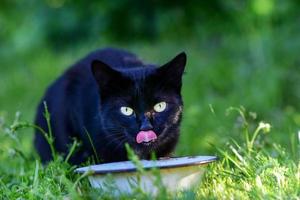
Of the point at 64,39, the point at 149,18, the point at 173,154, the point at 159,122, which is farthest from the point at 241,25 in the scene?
the point at 159,122

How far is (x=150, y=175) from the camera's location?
2.46 meters

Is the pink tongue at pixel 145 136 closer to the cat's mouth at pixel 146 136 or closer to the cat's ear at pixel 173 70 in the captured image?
the cat's mouth at pixel 146 136

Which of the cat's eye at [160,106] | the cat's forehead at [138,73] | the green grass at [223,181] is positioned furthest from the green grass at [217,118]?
the cat's forehead at [138,73]

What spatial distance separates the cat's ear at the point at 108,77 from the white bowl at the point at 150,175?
560 millimetres

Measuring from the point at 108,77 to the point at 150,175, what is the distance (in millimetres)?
811

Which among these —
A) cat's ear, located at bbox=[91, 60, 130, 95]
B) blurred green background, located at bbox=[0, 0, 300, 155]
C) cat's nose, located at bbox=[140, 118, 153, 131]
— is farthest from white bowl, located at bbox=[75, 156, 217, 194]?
blurred green background, located at bbox=[0, 0, 300, 155]

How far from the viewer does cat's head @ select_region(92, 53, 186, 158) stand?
9.96ft

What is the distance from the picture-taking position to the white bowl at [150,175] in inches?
98.5

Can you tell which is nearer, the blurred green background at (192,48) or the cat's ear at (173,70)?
the cat's ear at (173,70)

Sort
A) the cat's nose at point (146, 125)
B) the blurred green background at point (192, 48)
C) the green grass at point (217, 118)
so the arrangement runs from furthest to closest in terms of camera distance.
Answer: the blurred green background at point (192, 48) → the cat's nose at point (146, 125) → the green grass at point (217, 118)

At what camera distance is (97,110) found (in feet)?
11.5

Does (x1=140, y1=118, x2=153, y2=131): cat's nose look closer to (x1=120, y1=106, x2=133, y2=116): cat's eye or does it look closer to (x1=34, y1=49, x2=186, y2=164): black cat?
(x1=34, y1=49, x2=186, y2=164): black cat

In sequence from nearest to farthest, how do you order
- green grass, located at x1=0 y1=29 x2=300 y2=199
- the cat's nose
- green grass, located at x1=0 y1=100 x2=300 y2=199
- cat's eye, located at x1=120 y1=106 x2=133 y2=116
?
green grass, located at x1=0 y1=100 x2=300 y2=199 → green grass, located at x1=0 y1=29 x2=300 y2=199 → the cat's nose → cat's eye, located at x1=120 y1=106 x2=133 y2=116

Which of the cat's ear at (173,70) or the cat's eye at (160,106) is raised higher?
the cat's ear at (173,70)
